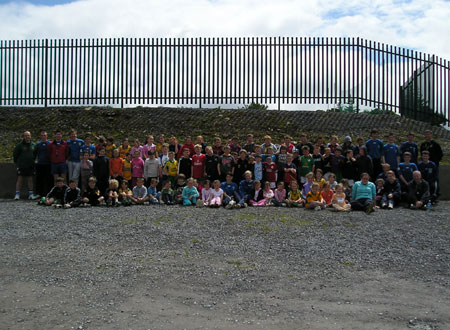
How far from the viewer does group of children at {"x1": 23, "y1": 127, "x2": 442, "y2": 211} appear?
1270cm

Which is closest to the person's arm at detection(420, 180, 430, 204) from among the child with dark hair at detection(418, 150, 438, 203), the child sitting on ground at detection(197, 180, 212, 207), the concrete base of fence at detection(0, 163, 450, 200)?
the child with dark hair at detection(418, 150, 438, 203)

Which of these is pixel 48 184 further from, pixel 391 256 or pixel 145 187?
pixel 391 256

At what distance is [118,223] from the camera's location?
33.2 feet

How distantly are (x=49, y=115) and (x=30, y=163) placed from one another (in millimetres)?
5837

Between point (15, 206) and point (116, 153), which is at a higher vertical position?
point (116, 153)

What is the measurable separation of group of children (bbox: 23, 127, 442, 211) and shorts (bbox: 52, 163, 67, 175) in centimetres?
3

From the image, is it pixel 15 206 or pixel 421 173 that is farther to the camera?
pixel 421 173

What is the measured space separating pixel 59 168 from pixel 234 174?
17.3ft

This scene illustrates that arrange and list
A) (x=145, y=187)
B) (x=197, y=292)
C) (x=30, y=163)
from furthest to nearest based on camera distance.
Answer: (x=30, y=163), (x=145, y=187), (x=197, y=292)

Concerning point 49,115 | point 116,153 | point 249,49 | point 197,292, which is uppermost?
point 249,49

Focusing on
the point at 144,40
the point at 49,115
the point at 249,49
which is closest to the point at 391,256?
the point at 249,49

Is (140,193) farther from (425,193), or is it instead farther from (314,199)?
(425,193)

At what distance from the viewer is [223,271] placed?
7.15 meters

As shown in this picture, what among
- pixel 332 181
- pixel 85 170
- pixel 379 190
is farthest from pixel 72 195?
pixel 379 190
